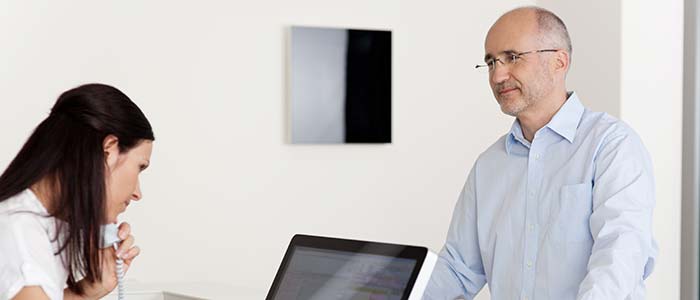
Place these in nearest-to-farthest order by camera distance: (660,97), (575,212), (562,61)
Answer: (575,212) < (562,61) < (660,97)

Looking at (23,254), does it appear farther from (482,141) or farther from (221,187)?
(482,141)

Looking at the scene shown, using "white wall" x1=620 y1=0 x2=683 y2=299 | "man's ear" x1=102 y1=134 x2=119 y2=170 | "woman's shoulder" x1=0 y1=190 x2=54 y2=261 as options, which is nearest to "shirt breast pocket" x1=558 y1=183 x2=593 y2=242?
"man's ear" x1=102 y1=134 x2=119 y2=170

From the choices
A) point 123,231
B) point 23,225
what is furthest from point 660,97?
point 23,225

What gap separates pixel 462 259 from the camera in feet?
9.58

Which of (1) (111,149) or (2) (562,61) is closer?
(1) (111,149)

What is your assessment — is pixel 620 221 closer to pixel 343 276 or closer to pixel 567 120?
pixel 567 120

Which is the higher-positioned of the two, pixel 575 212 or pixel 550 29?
pixel 550 29

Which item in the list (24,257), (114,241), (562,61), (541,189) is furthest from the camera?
(562,61)

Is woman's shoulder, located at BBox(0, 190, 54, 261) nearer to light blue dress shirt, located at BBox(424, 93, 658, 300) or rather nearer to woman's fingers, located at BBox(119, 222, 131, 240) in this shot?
woman's fingers, located at BBox(119, 222, 131, 240)

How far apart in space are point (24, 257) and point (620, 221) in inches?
53.9

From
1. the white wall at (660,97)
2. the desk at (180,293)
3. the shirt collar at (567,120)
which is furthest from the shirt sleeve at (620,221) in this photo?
the white wall at (660,97)

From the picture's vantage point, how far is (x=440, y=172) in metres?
5.23

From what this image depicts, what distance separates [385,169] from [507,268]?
2.32m

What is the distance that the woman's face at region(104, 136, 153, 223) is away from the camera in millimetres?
1961
